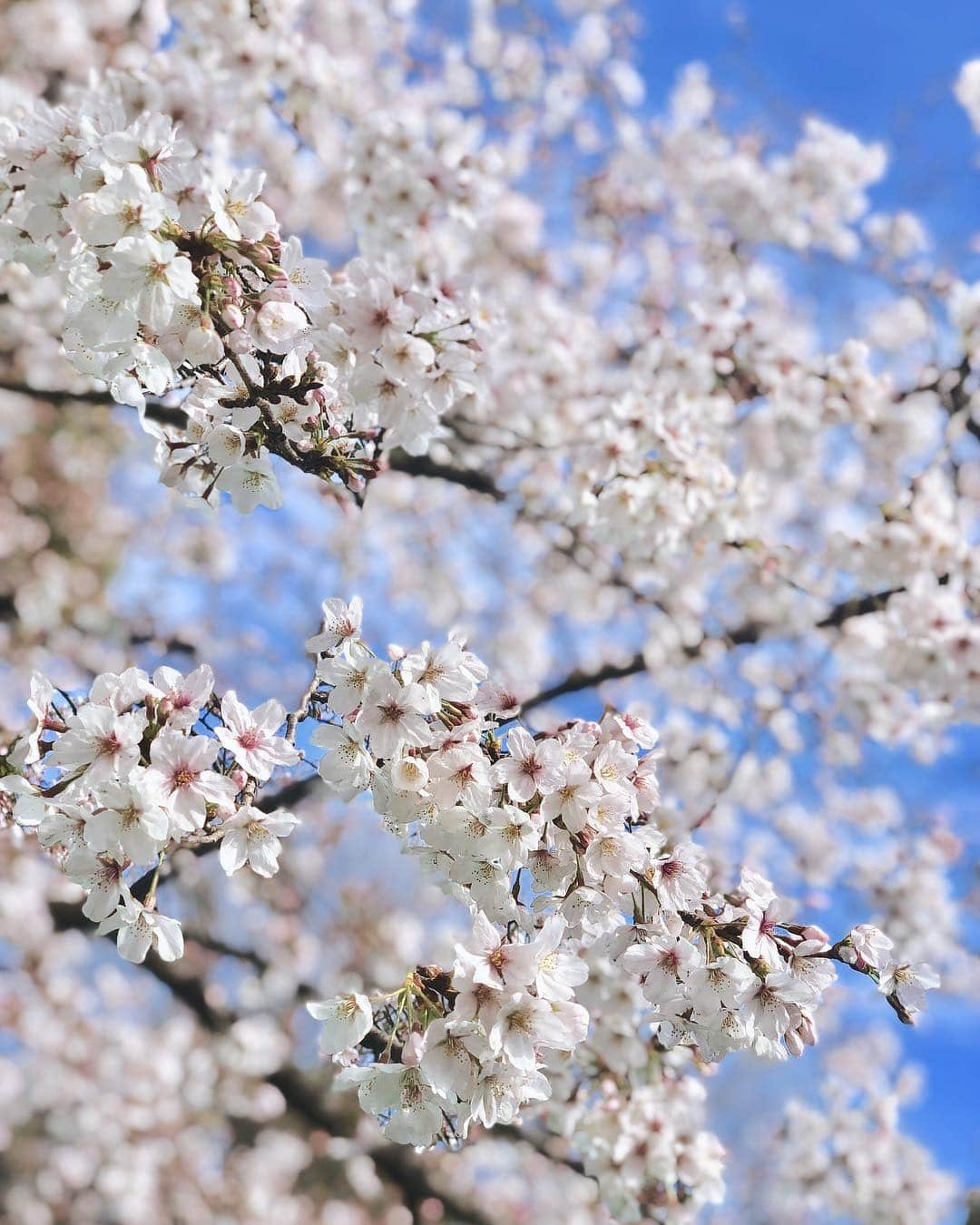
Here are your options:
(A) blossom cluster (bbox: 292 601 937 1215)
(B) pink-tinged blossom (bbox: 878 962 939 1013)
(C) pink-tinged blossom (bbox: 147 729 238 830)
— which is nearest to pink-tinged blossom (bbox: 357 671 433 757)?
(A) blossom cluster (bbox: 292 601 937 1215)

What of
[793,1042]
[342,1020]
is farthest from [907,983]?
[342,1020]

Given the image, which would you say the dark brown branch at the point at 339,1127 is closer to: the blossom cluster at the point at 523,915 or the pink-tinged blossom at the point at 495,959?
the blossom cluster at the point at 523,915

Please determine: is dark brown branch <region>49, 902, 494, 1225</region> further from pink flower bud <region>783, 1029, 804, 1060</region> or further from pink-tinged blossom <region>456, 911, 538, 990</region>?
pink flower bud <region>783, 1029, 804, 1060</region>

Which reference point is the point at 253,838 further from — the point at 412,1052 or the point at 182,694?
the point at 412,1052

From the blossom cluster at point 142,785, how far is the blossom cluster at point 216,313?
52cm

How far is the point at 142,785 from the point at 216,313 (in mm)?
836

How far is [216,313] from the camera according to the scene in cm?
162

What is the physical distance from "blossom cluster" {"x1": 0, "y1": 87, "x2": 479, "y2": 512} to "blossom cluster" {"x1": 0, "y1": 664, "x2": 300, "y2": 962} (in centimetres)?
52

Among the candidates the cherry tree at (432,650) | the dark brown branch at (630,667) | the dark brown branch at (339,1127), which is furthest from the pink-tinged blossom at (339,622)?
the dark brown branch at (339,1127)

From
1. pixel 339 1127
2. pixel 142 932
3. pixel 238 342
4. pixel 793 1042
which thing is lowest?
pixel 339 1127

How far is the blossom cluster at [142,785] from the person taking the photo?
146cm

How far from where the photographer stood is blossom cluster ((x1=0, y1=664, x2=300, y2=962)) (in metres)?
1.46

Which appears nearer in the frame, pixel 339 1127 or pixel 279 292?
pixel 279 292

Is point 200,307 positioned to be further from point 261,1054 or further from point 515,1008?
point 261,1054
